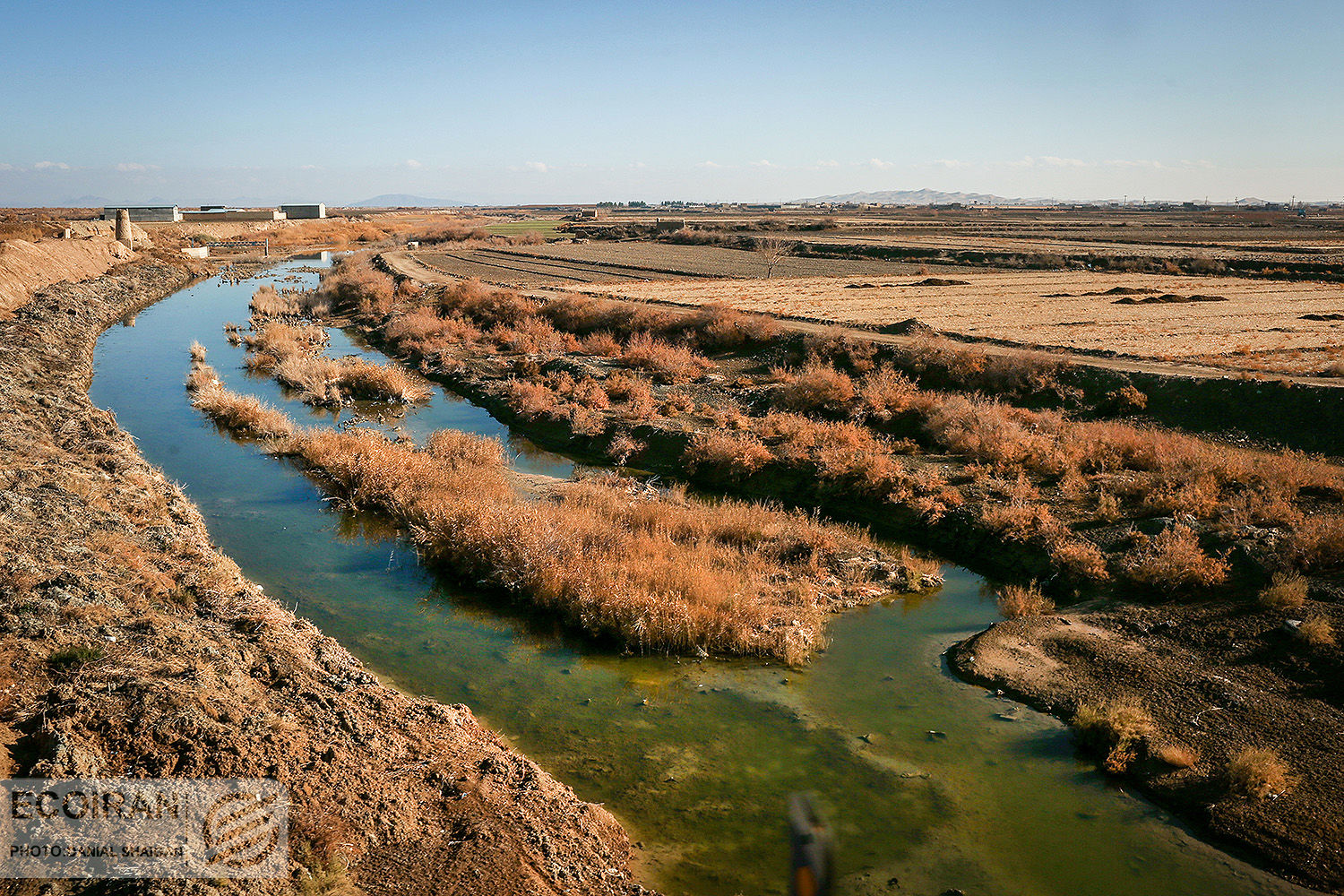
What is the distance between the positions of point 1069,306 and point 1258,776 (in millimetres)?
34353

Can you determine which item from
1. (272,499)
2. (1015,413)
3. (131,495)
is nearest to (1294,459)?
(1015,413)

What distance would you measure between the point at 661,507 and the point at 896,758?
281 inches

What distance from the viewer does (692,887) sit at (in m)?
7.27

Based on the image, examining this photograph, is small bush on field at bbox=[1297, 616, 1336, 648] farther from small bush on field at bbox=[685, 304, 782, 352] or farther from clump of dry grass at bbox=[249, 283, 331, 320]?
clump of dry grass at bbox=[249, 283, 331, 320]

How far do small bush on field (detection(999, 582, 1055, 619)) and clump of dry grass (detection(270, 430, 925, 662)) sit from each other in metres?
1.70

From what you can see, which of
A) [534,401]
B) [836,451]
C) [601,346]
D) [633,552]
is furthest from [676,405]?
[633,552]

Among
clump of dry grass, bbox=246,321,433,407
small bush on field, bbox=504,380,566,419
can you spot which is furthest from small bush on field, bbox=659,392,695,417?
clump of dry grass, bbox=246,321,433,407

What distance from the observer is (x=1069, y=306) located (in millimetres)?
38062

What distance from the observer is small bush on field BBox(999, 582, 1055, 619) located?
1216cm

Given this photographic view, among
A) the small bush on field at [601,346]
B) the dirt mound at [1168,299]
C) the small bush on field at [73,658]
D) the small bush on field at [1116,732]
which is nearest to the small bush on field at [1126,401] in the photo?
the small bush on field at [1116,732]

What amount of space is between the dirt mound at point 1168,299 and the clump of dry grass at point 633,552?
31.6 metres

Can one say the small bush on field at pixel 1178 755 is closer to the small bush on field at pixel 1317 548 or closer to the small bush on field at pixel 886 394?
the small bush on field at pixel 1317 548

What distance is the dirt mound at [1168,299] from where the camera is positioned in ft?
127

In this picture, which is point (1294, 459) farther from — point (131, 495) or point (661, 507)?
point (131, 495)
